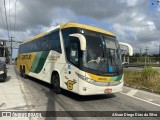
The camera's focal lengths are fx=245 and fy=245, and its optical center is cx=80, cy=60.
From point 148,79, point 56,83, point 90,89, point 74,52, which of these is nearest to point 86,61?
point 74,52

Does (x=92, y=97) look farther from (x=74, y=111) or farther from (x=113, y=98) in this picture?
(x=74, y=111)

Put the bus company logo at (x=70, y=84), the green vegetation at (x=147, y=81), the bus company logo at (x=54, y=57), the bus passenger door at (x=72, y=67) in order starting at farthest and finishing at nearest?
the green vegetation at (x=147, y=81)
the bus company logo at (x=54, y=57)
the bus company logo at (x=70, y=84)
the bus passenger door at (x=72, y=67)

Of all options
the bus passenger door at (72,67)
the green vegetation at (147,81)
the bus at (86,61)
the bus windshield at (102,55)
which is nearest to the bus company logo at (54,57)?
the bus at (86,61)

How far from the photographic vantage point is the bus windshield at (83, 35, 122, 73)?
970cm

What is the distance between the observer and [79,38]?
925cm

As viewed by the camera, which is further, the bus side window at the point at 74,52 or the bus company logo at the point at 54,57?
the bus company logo at the point at 54,57

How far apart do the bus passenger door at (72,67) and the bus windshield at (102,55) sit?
0.45 m

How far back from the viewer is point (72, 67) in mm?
10141

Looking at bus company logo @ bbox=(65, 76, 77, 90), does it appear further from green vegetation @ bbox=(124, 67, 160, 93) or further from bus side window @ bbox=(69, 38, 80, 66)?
green vegetation @ bbox=(124, 67, 160, 93)

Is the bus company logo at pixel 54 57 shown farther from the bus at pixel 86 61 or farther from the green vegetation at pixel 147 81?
the green vegetation at pixel 147 81

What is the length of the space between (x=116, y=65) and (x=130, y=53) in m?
1.43

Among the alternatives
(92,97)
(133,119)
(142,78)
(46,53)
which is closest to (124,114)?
(133,119)

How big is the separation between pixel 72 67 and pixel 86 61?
2.73 feet

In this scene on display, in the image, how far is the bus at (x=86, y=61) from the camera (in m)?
9.55
